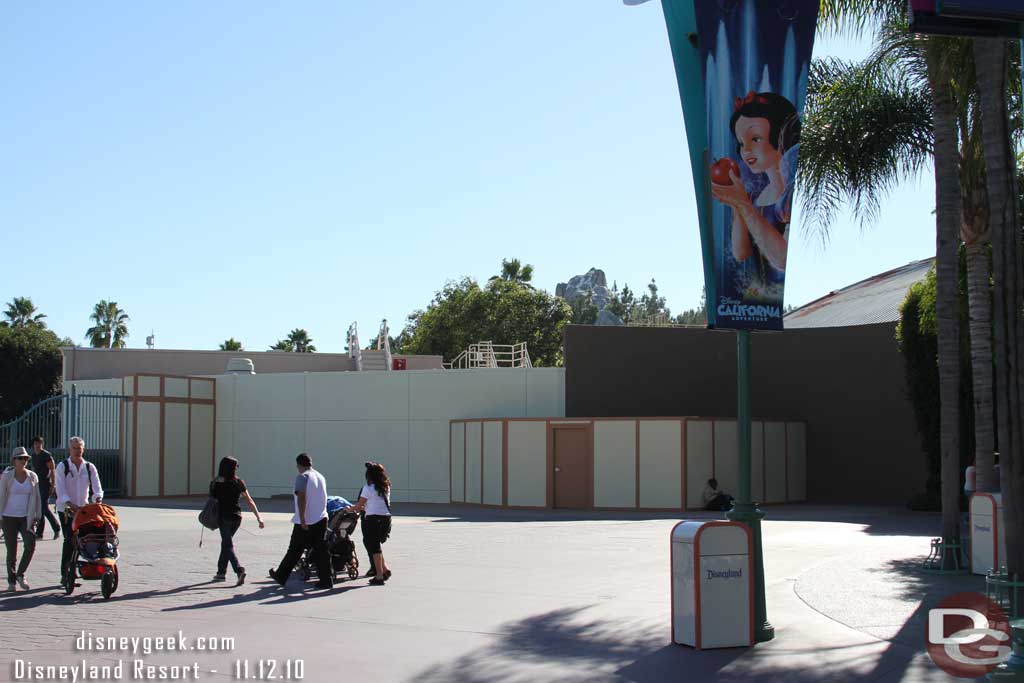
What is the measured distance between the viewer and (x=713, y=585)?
9398 millimetres

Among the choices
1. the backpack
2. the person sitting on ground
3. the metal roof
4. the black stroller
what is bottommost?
the person sitting on ground

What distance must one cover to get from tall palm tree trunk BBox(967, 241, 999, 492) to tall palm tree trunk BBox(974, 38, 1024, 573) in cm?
579

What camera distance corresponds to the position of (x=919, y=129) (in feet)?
58.0

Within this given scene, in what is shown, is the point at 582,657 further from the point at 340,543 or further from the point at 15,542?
the point at 15,542

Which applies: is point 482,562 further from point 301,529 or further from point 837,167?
point 837,167

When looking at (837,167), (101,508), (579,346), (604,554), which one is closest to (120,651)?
(101,508)

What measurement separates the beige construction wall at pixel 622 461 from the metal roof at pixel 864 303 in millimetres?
6416

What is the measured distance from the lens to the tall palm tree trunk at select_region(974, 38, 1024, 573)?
7660 millimetres

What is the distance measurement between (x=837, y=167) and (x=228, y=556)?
433 inches

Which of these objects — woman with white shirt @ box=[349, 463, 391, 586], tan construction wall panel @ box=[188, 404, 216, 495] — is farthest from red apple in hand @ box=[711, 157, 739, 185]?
tan construction wall panel @ box=[188, 404, 216, 495]

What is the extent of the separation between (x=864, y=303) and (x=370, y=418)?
18423mm

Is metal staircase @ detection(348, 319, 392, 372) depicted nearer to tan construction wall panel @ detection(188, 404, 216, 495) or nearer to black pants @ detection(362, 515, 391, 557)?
tan construction wall panel @ detection(188, 404, 216, 495)

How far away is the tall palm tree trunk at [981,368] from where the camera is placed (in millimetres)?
13984

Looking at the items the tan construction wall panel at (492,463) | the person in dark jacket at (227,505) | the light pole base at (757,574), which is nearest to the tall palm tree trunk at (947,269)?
the light pole base at (757,574)
